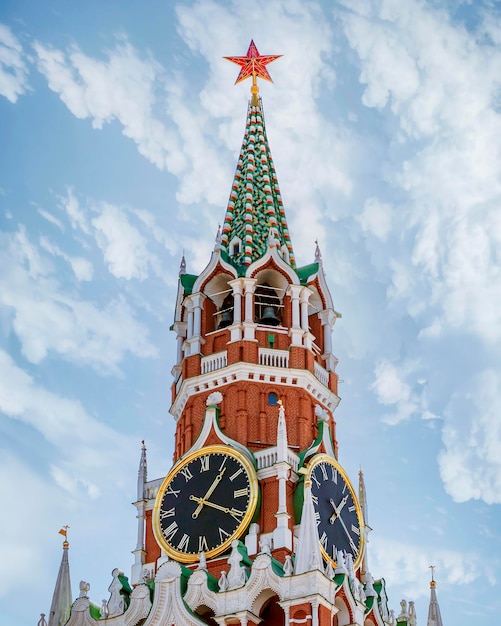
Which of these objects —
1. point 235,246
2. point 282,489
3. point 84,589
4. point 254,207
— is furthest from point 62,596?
point 254,207

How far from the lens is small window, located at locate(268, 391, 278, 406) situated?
4994 cm

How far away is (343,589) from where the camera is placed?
4412cm

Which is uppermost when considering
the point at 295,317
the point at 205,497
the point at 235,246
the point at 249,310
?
the point at 235,246

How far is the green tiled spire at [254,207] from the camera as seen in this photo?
54406mm

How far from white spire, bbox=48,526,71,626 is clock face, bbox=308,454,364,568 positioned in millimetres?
8328

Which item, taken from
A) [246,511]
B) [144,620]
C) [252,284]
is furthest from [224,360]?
[144,620]

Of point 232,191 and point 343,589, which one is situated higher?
point 232,191

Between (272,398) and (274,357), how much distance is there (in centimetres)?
155

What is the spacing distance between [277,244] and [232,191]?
15.2 ft

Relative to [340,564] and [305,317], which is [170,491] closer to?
[340,564]

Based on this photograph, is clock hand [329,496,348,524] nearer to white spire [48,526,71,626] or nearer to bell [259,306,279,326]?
bell [259,306,279,326]

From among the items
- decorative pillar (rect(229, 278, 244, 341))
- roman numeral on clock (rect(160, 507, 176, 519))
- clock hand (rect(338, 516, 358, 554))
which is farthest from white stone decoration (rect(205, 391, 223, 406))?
clock hand (rect(338, 516, 358, 554))

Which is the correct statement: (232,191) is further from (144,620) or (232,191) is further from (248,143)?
(144,620)

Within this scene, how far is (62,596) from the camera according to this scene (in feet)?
156
